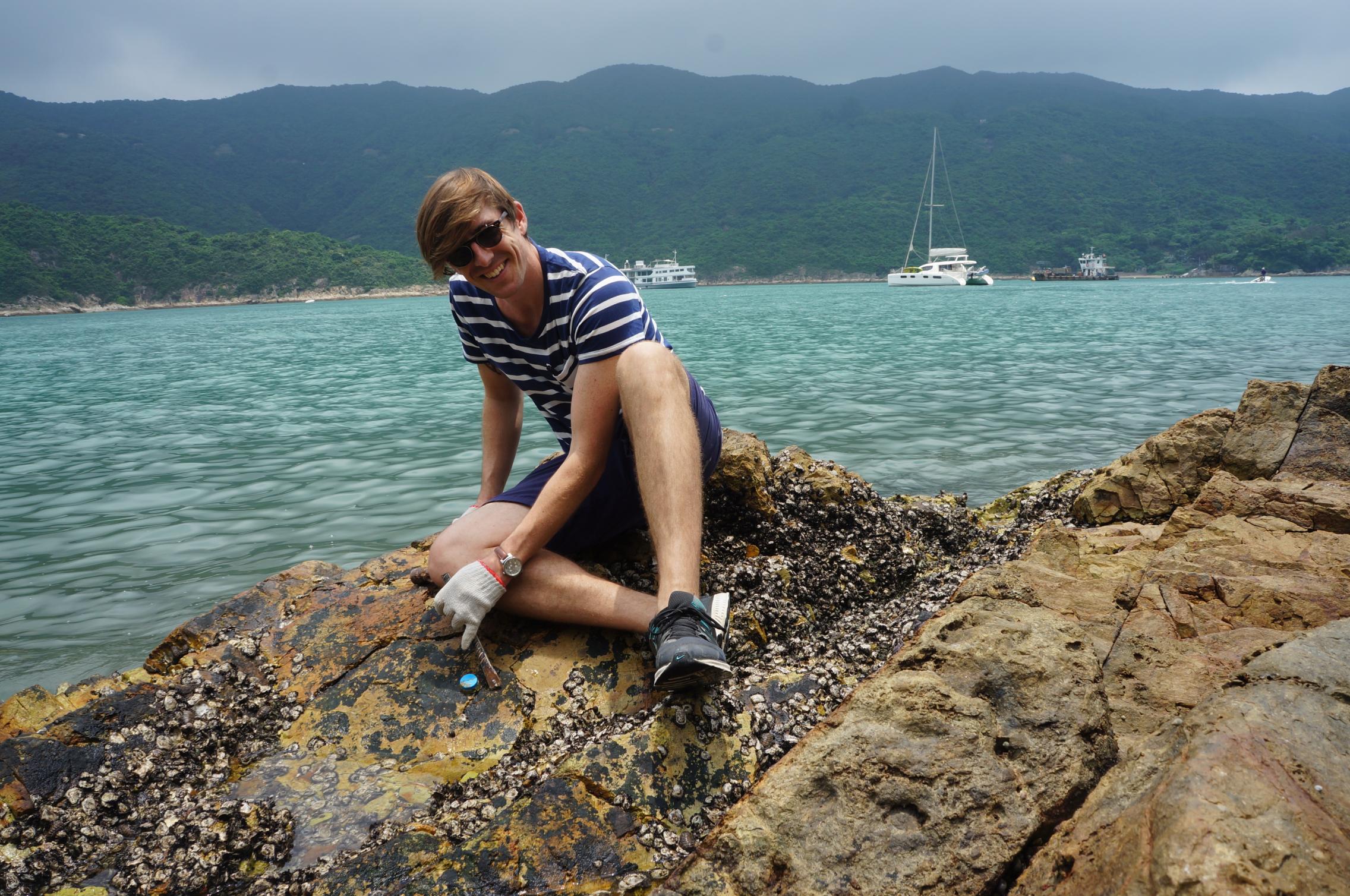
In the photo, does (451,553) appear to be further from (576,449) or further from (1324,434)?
(1324,434)

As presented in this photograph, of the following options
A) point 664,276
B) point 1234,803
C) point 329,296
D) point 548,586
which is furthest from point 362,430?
point 664,276

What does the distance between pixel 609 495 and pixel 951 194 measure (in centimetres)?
11547

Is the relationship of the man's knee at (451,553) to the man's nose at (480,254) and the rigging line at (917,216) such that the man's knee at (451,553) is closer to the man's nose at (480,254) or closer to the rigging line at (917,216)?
the man's nose at (480,254)

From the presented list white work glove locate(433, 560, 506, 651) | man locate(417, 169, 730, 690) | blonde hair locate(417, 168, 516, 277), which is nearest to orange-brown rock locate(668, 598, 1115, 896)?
man locate(417, 169, 730, 690)

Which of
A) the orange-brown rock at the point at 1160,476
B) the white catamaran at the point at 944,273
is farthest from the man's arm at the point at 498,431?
the white catamaran at the point at 944,273

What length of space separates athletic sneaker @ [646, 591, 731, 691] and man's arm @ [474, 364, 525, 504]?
3.77 feet

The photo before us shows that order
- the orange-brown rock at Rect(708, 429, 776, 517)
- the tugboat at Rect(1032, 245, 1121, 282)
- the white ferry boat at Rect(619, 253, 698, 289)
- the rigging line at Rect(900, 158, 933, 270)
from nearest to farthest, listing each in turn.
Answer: the orange-brown rock at Rect(708, 429, 776, 517) < the rigging line at Rect(900, 158, 933, 270) < the tugboat at Rect(1032, 245, 1121, 282) < the white ferry boat at Rect(619, 253, 698, 289)

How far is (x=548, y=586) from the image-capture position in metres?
2.70

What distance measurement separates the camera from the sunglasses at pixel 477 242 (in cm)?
270

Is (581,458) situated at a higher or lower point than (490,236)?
lower

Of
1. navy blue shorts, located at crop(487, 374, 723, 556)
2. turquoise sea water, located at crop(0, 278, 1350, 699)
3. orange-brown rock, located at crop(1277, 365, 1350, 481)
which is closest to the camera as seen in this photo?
navy blue shorts, located at crop(487, 374, 723, 556)

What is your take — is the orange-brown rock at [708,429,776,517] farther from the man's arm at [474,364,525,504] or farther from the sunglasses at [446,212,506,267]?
the sunglasses at [446,212,506,267]

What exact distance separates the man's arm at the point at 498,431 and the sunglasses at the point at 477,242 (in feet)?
2.16

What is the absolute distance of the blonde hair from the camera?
2654 mm
